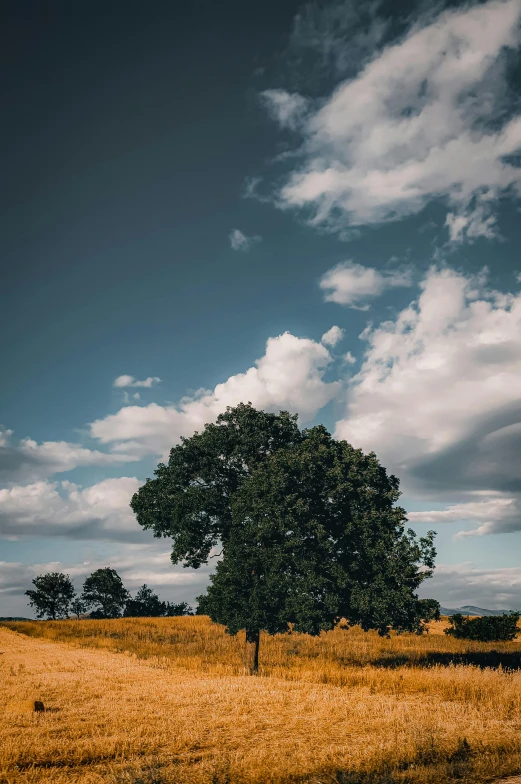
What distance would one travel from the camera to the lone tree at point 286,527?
25094 mm

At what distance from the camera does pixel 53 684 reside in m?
21.4

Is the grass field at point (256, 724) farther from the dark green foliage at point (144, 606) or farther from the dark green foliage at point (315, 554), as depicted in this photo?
the dark green foliage at point (144, 606)

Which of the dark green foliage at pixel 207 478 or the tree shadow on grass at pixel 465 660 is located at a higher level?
the dark green foliage at pixel 207 478

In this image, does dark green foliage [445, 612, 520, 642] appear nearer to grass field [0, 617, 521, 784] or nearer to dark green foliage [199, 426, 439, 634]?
grass field [0, 617, 521, 784]

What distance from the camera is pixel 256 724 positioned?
45.8 ft

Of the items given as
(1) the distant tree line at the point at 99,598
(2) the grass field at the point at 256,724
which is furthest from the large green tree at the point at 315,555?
(1) the distant tree line at the point at 99,598

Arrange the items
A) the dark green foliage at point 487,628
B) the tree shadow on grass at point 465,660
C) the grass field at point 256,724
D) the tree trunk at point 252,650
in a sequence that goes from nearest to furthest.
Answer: the grass field at point 256,724 < the tree trunk at point 252,650 < the tree shadow on grass at point 465,660 < the dark green foliage at point 487,628

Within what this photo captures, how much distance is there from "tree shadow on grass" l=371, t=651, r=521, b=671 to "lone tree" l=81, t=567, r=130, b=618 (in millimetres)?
100657

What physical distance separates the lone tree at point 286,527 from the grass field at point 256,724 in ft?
9.43

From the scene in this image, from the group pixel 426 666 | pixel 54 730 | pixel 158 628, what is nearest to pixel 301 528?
pixel 426 666

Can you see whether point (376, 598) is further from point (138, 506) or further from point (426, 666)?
point (138, 506)

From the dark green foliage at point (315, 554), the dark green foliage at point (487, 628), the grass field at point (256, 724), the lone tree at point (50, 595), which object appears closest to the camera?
the grass field at point (256, 724)

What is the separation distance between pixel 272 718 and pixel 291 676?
10.9 meters

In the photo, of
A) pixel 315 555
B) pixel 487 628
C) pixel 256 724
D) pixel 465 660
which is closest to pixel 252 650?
pixel 315 555
